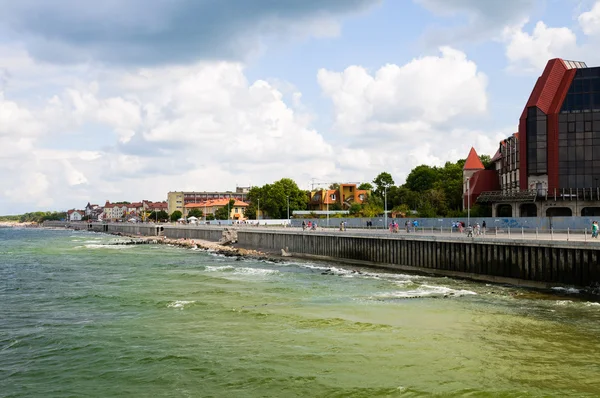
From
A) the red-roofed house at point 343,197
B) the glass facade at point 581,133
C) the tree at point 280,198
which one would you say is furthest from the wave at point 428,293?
the red-roofed house at point 343,197

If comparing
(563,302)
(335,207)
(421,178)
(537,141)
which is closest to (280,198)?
(335,207)

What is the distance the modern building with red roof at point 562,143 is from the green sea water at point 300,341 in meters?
36.0

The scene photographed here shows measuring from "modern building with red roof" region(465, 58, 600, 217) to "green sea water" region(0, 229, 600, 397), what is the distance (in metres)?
36.0

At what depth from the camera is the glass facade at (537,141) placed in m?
68.1

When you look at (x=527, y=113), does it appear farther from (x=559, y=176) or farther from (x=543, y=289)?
(x=543, y=289)

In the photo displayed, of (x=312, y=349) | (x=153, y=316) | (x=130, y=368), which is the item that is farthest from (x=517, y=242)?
(x=130, y=368)

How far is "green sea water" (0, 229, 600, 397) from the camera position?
17.0 metres

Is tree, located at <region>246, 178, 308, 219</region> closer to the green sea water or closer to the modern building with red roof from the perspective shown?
the modern building with red roof

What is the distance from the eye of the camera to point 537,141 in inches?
2702

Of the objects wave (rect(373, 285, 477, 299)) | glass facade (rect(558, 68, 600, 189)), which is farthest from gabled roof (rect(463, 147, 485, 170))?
wave (rect(373, 285, 477, 299))

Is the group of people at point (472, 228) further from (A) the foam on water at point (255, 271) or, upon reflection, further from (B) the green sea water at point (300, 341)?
(A) the foam on water at point (255, 271)

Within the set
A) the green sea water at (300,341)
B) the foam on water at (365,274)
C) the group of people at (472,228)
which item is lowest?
the green sea water at (300,341)

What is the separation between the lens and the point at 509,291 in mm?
34188

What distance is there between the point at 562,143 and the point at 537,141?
9.87ft
